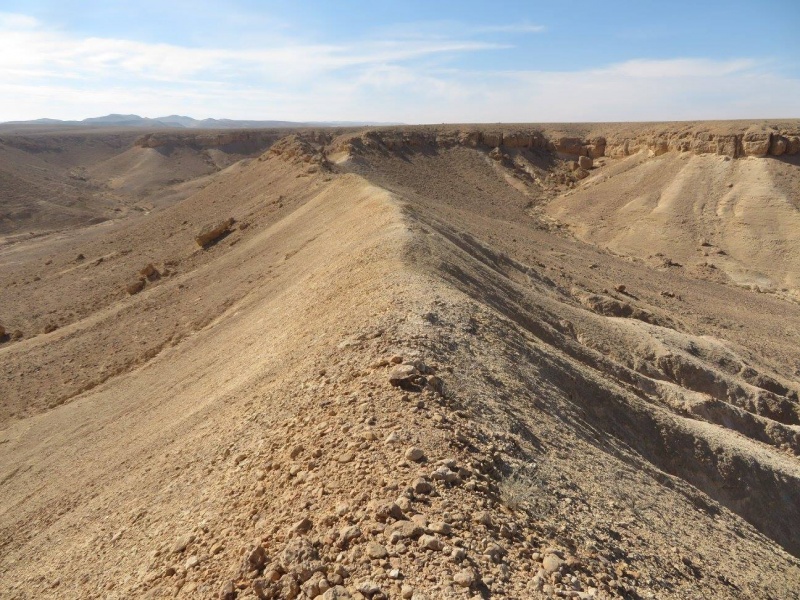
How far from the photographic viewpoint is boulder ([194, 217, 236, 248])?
20.8 m

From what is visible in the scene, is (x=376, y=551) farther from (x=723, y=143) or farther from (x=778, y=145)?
(x=723, y=143)

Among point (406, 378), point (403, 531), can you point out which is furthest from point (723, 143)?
point (403, 531)

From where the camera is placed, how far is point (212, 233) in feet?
68.5

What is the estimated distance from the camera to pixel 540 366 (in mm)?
8055

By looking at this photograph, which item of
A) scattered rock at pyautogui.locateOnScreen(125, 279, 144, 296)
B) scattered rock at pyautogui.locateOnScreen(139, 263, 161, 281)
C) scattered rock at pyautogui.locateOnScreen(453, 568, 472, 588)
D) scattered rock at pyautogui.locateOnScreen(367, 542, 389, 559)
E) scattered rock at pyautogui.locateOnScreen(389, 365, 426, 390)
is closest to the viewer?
scattered rock at pyautogui.locateOnScreen(453, 568, 472, 588)

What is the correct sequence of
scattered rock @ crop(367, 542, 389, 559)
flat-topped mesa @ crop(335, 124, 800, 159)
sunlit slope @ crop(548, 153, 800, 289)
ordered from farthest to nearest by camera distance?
1. flat-topped mesa @ crop(335, 124, 800, 159)
2. sunlit slope @ crop(548, 153, 800, 289)
3. scattered rock @ crop(367, 542, 389, 559)

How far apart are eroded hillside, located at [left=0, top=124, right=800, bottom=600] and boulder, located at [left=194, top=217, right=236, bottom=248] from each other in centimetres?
104

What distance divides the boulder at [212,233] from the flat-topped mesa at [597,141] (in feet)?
43.0

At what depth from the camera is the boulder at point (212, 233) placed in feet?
68.2

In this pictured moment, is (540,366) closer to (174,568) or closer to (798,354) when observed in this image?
(174,568)

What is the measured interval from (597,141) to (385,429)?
4140cm

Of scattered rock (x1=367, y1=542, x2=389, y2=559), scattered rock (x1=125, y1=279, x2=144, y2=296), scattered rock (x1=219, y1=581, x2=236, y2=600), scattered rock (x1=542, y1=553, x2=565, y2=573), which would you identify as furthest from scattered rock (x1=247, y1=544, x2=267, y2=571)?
scattered rock (x1=125, y1=279, x2=144, y2=296)

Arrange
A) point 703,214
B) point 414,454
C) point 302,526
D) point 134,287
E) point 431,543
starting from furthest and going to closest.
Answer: point 703,214 < point 134,287 < point 414,454 < point 302,526 < point 431,543

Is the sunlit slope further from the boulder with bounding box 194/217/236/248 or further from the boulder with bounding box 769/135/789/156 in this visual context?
the boulder with bounding box 194/217/236/248
